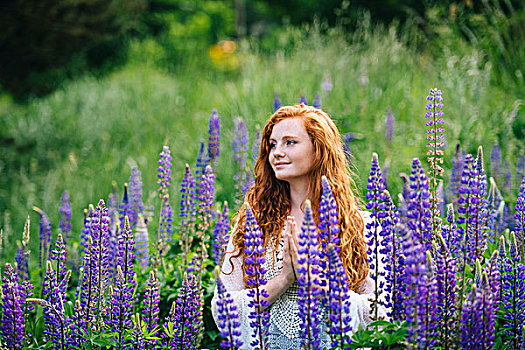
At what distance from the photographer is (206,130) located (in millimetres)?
7516

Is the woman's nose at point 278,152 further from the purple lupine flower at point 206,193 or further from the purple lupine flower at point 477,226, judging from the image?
the purple lupine flower at point 477,226

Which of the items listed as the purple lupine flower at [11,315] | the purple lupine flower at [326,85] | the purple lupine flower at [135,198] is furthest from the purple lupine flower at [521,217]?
the purple lupine flower at [326,85]

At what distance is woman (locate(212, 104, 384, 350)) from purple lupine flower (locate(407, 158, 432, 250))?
19.1 inches

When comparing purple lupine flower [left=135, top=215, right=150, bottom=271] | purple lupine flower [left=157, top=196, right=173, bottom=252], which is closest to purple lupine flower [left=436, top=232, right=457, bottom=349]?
purple lupine flower [left=157, top=196, right=173, bottom=252]

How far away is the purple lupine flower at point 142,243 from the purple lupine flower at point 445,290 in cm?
201

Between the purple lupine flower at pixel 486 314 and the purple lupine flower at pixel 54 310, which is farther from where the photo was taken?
the purple lupine flower at pixel 54 310

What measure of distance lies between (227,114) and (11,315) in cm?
469

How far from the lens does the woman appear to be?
2.64 meters

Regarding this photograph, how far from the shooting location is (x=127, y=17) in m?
12.5

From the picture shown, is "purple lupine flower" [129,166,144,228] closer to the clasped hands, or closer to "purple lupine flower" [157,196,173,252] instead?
"purple lupine flower" [157,196,173,252]

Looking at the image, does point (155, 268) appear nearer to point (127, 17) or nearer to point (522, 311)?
point (522, 311)

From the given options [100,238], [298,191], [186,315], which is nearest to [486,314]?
[298,191]

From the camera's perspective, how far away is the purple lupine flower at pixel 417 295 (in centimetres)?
194

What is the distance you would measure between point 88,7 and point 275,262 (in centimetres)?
1002
